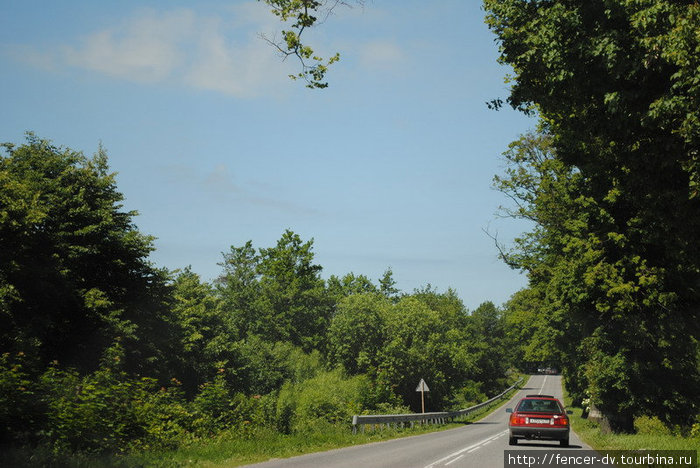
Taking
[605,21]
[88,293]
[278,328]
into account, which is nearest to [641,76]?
[605,21]

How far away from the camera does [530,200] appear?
37438mm

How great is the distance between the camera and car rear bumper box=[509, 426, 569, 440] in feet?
63.5

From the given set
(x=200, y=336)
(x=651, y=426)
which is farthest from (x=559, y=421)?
(x=200, y=336)

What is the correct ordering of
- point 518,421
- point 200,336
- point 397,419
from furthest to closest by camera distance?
point 200,336 < point 397,419 < point 518,421

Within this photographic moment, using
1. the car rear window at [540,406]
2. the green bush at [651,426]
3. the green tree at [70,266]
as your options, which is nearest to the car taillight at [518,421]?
the car rear window at [540,406]

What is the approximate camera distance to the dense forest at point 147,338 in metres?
14.4

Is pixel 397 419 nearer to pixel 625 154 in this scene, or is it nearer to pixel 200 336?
pixel 625 154

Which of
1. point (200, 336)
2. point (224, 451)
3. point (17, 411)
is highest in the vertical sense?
point (200, 336)

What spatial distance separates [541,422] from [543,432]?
30 cm

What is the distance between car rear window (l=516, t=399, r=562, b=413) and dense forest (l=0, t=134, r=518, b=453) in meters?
8.37

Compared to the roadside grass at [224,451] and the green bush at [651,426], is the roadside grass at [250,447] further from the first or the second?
the green bush at [651,426]

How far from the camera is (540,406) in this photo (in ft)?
65.6

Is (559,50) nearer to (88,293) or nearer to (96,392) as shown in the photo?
(96,392)

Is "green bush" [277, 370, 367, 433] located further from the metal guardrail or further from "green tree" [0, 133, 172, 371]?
"green tree" [0, 133, 172, 371]
